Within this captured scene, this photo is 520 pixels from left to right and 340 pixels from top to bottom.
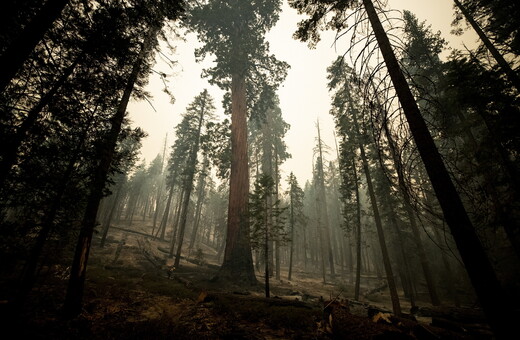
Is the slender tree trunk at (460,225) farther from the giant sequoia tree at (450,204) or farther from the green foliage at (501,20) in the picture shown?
the green foliage at (501,20)

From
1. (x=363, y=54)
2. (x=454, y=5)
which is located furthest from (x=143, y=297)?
(x=454, y=5)

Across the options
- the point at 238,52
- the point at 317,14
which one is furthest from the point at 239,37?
the point at 317,14

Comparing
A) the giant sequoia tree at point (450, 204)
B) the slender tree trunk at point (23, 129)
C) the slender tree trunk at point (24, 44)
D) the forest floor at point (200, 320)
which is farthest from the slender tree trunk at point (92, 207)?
the giant sequoia tree at point (450, 204)

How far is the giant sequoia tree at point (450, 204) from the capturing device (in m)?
3.19

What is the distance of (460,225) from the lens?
3625 millimetres

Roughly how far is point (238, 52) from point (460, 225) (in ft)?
58.0

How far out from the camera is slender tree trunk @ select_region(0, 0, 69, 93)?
329 centimetres

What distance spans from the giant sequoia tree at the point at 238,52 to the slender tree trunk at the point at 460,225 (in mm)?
11584

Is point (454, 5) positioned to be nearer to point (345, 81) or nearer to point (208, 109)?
point (345, 81)

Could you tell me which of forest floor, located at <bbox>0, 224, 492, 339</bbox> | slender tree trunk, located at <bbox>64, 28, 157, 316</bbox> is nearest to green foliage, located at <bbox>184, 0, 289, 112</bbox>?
slender tree trunk, located at <bbox>64, 28, 157, 316</bbox>

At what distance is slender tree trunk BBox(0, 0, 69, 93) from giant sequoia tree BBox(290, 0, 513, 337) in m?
6.39

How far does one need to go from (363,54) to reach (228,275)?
12979 millimetres

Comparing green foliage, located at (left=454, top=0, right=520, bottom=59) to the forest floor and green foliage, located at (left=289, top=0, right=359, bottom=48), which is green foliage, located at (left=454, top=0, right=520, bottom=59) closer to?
green foliage, located at (left=289, top=0, right=359, bottom=48)

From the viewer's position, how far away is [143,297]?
334 inches
